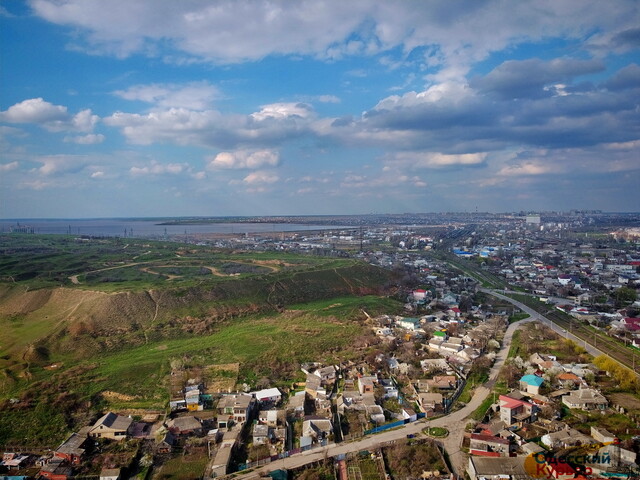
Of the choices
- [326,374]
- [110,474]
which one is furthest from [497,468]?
[110,474]

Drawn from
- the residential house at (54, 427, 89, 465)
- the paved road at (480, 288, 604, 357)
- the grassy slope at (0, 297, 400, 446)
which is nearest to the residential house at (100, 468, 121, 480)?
the residential house at (54, 427, 89, 465)

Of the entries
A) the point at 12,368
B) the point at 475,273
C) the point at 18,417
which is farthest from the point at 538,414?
the point at 475,273

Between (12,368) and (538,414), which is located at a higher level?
(12,368)

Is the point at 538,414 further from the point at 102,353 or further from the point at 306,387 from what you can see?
the point at 102,353

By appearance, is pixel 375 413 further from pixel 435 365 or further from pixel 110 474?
pixel 110 474

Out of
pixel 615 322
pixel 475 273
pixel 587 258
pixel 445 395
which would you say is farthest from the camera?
pixel 587 258

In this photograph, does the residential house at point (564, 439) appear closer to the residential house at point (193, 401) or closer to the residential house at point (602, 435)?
the residential house at point (602, 435)
